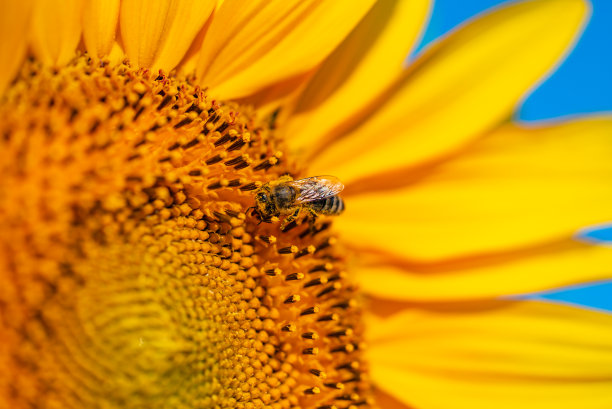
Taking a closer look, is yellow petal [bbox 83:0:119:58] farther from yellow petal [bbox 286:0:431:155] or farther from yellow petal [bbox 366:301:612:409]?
yellow petal [bbox 366:301:612:409]

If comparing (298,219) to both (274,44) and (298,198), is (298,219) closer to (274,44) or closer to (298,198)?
(298,198)

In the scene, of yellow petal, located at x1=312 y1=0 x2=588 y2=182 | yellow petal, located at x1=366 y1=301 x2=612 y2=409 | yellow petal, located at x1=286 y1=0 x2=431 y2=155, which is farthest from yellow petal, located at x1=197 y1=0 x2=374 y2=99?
yellow petal, located at x1=366 y1=301 x2=612 y2=409

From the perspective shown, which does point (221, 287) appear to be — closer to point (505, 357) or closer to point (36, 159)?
point (36, 159)

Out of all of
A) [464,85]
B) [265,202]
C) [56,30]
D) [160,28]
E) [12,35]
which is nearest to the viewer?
[12,35]

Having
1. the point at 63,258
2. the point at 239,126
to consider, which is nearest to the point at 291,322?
the point at 239,126

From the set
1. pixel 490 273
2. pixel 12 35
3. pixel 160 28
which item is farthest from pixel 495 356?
pixel 12 35
